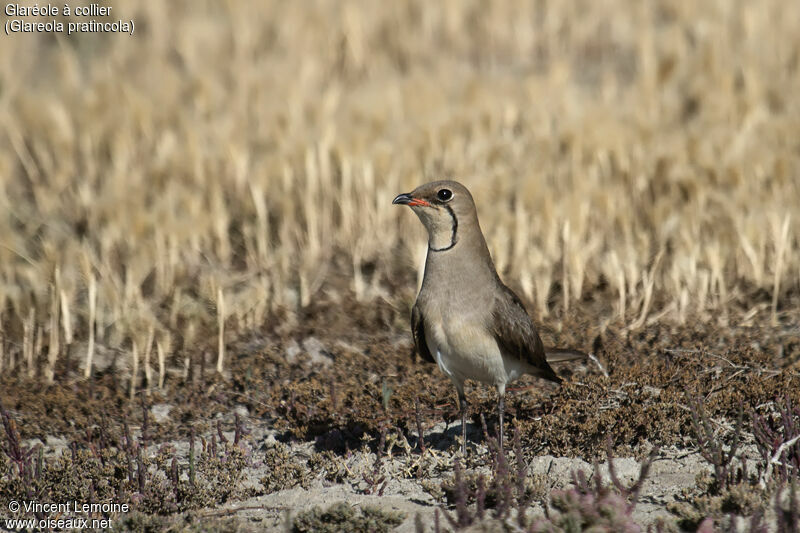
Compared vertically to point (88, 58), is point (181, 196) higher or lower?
lower

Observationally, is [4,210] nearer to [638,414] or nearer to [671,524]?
[638,414]

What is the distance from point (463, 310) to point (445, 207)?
1.91 feet

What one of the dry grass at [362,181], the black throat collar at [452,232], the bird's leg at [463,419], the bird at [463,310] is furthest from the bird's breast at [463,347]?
the dry grass at [362,181]

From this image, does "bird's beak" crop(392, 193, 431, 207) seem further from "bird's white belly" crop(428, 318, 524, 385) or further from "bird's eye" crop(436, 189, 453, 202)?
"bird's white belly" crop(428, 318, 524, 385)

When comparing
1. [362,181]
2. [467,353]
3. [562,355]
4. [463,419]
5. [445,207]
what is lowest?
[463,419]

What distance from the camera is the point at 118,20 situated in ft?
44.4

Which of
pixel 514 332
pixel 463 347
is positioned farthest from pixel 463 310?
pixel 514 332

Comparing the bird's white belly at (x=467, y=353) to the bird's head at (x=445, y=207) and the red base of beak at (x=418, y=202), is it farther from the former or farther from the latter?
the red base of beak at (x=418, y=202)

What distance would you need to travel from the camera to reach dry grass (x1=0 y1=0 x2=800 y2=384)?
7.44 metres

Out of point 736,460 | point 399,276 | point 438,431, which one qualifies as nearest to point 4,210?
point 399,276

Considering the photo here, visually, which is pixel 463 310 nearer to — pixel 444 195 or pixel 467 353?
pixel 467 353

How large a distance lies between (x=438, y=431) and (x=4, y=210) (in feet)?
15.5

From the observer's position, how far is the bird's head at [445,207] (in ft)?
18.5

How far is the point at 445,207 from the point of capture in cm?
566
